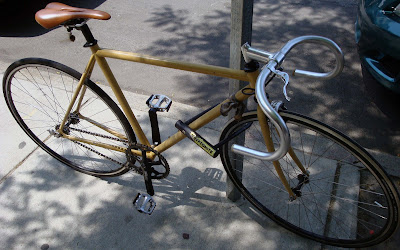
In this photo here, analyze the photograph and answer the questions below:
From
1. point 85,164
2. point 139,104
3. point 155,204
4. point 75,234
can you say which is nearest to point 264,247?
point 155,204

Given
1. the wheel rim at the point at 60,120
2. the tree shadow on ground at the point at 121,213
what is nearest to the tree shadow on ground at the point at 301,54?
the wheel rim at the point at 60,120

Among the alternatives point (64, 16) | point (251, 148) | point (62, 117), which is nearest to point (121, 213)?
point (251, 148)

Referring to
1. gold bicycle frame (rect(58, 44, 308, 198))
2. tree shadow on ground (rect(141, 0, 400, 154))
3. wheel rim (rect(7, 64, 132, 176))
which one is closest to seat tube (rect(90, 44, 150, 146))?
gold bicycle frame (rect(58, 44, 308, 198))

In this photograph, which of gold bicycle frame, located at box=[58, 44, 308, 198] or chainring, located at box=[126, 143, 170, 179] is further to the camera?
chainring, located at box=[126, 143, 170, 179]

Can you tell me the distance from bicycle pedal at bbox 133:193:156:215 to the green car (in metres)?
2.37

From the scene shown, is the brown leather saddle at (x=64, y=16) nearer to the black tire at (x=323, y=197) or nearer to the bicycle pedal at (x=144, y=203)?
the black tire at (x=323, y=197)

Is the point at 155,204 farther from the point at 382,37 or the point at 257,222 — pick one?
the point at 382,37

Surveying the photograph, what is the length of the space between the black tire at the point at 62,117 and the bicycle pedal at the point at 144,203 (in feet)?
0.83

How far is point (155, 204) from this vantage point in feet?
8.13

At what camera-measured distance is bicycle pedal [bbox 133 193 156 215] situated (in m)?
2.43

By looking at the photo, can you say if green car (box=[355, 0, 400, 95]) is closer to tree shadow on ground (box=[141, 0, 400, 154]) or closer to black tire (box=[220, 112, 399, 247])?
tree shadow on ground (box=[141, 0, 400, 154])

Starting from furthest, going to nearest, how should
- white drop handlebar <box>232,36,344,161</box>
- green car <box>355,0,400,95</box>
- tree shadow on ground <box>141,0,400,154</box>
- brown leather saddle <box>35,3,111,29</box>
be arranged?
1. tree shadow on ground <box>141,0,400,154</box>
2. green car <box>355,0,400,95</box>
3. brown leather saddle <box>35,3,111,29</box>
4. white drop handlebar <box>232,36,344,161</box>

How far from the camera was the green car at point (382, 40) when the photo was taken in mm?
2957

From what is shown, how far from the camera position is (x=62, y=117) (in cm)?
327
